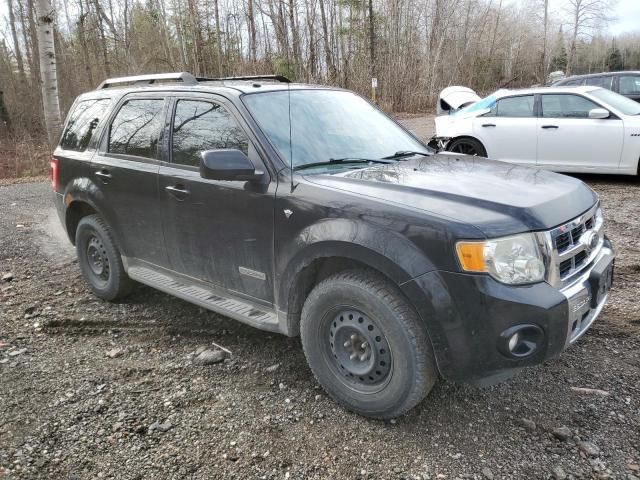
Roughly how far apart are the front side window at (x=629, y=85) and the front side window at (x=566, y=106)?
3.99 meters

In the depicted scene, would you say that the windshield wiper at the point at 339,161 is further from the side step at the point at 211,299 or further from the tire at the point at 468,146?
the tire at the point at 468,146

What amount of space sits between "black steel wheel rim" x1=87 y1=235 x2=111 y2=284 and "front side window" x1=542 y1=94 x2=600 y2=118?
7.25 m

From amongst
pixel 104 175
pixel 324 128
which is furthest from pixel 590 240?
pixel 104 175

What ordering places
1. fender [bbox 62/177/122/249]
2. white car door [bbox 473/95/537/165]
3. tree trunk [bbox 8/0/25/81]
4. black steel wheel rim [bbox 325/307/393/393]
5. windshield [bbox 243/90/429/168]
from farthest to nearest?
tree trunk [bbox 8/0/25/81] < white car door [bbox 473/95/537/165] < fender [bbox 62/177/122/249] < windshield [bbox 243/90/429/168] < black steel wheel rim [bbox 325/307/393/393]

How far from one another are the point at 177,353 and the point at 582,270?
8.79 ft

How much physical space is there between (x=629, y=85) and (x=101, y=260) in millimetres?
11463

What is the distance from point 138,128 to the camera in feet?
13.3

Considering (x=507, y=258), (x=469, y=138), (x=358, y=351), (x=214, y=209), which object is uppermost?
(x=469, y=138)

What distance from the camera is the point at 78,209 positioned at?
4766mm

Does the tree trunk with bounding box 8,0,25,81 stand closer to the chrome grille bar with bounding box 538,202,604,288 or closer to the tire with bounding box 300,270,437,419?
the tire with bounding box 300,270,437,419

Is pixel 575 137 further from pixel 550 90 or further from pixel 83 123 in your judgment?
pixel 83 123

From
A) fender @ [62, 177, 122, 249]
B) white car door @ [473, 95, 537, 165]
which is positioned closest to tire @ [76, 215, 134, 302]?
fender @ [62, 177, 122, 249]

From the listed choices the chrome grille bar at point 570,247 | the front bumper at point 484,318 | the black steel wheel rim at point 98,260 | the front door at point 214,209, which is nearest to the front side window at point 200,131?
the front door at point 214,209

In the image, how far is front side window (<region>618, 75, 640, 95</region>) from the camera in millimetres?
11234
